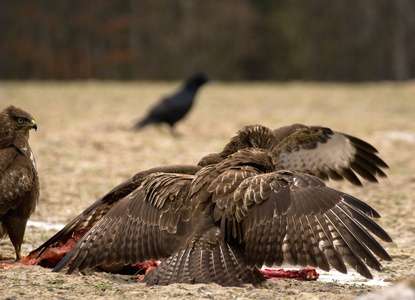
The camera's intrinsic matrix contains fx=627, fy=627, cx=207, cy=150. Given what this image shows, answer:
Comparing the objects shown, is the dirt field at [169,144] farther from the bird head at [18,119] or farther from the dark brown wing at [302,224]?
the bird head at [18,119]

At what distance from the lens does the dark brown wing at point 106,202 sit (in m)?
4.78

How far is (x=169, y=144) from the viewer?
10.7 m

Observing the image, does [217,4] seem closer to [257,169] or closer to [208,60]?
[208,60]

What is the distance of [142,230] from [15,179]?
3.43 ft

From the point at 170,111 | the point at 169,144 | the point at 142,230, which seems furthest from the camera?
the point at 170,111

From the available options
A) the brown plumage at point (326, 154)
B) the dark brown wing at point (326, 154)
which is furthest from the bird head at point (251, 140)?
the dark brown wing at point (326, 154)

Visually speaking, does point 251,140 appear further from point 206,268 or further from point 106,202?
point 206,268

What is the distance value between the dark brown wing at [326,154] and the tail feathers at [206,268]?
1.93m

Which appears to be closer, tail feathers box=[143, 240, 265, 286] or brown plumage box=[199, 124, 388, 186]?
tail feathers box=[143, 240, 265, 286]

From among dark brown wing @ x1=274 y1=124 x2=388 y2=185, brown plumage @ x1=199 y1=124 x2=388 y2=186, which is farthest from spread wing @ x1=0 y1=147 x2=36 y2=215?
dark brown wing @ x1=274 y1=124 x2=388 y2=185

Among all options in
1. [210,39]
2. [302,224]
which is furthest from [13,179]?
[210,39]

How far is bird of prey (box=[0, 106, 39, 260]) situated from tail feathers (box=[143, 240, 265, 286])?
1.23 metres

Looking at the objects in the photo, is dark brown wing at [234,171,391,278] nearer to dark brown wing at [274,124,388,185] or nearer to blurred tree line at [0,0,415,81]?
dark brown wing at [274,124,388,185]

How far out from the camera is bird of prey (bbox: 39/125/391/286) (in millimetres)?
3769
